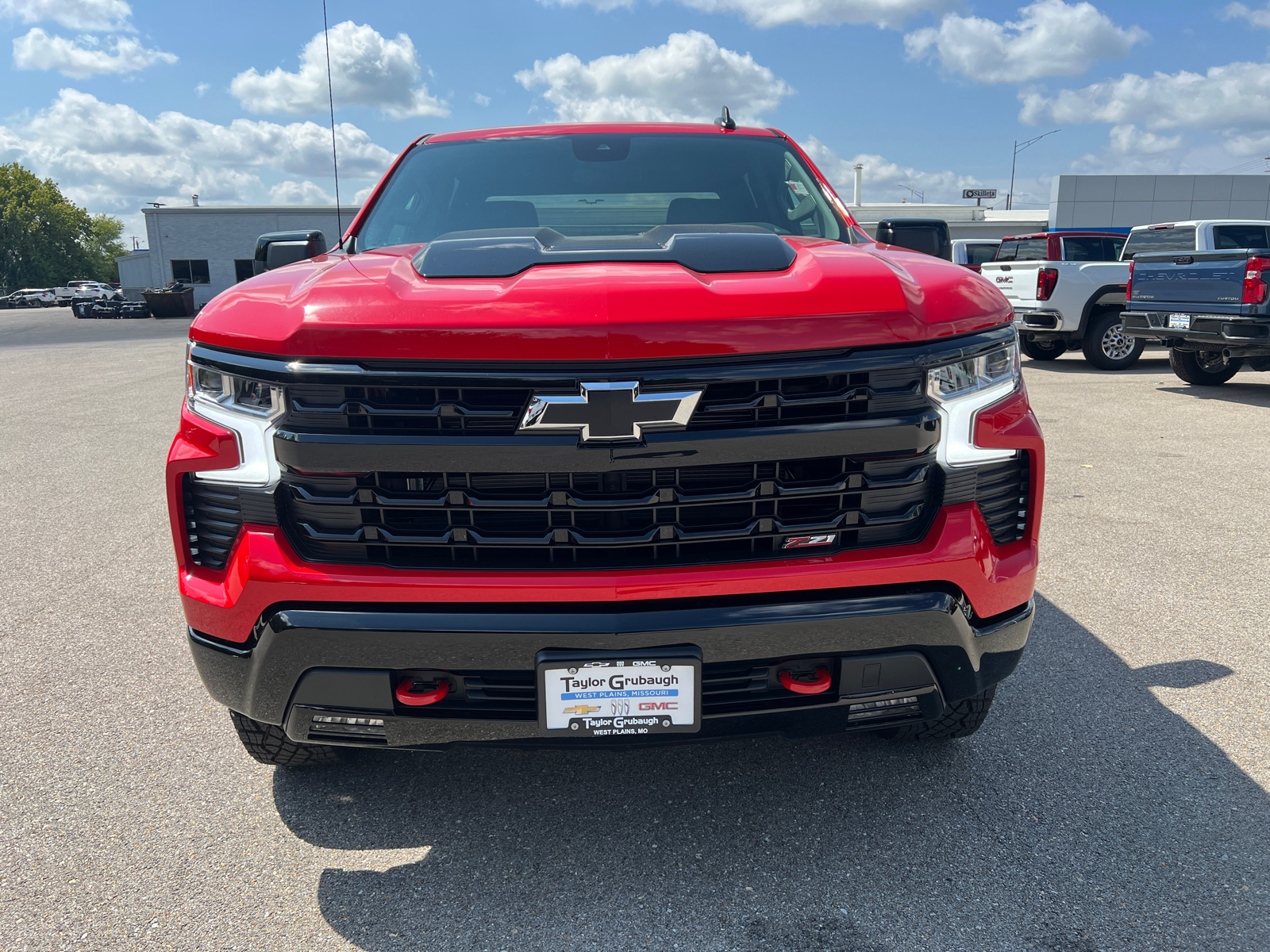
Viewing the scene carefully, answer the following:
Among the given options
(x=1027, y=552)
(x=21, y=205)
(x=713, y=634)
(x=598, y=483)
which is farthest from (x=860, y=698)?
(x=21, y=205)

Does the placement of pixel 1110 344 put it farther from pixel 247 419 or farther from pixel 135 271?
pixel 135 271

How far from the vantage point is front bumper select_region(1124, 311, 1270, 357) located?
8891 millimetres

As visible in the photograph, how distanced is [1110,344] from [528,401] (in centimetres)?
1270

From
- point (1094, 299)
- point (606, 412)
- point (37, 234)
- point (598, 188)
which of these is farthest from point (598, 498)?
point (37, 234)

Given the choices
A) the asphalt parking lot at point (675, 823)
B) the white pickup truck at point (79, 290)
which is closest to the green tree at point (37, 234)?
the white pickup truck at point (79, 290)

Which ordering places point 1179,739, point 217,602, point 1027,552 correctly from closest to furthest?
point 217,602
point 1027,552
point 1179,739

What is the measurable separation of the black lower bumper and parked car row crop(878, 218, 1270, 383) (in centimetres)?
645

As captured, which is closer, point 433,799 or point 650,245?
point 650,245

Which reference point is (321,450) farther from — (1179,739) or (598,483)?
(1179,739)

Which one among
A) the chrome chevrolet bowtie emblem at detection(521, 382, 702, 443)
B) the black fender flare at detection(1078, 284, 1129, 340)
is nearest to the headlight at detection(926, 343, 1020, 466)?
the chrome chevrolet bowtie emblem at detection(521, 382, 702, 443)

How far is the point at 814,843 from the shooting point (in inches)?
90.1

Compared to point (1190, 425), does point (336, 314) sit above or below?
above

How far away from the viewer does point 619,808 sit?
2443 millimetres

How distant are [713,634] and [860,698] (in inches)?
15.5
